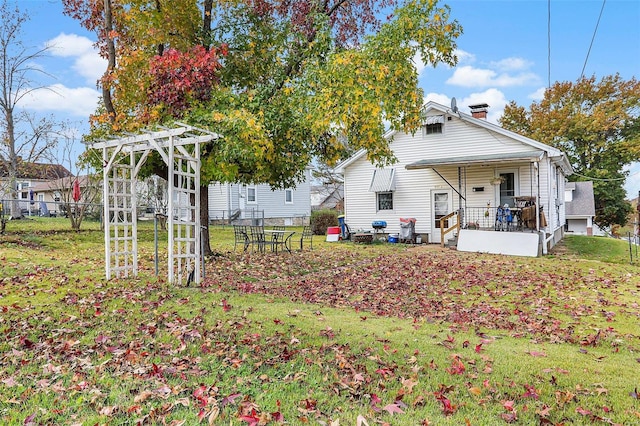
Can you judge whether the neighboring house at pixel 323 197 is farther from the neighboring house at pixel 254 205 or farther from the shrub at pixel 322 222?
the shrub at pixel 322 222

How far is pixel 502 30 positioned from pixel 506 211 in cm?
680

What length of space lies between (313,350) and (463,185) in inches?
578

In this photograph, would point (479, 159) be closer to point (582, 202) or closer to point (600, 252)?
point (600, 252)

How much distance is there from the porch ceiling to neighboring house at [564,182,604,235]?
A: 60.9 feet

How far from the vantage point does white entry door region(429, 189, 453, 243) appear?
18078mm

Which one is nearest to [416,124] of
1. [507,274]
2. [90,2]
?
[507,274]

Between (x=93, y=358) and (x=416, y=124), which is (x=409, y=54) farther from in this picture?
(x=93, y=358)

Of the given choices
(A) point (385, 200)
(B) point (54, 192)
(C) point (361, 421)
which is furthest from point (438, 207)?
(B) point (54, 192)

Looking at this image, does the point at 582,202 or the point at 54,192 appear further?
the point at 54,192

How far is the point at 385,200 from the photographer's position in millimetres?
19516

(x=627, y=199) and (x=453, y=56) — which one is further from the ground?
(x=453, y=56)

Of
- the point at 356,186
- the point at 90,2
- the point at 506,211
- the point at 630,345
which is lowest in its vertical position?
the point at 630,345

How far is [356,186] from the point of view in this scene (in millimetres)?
20203

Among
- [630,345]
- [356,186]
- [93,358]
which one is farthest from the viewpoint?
[356,186]
